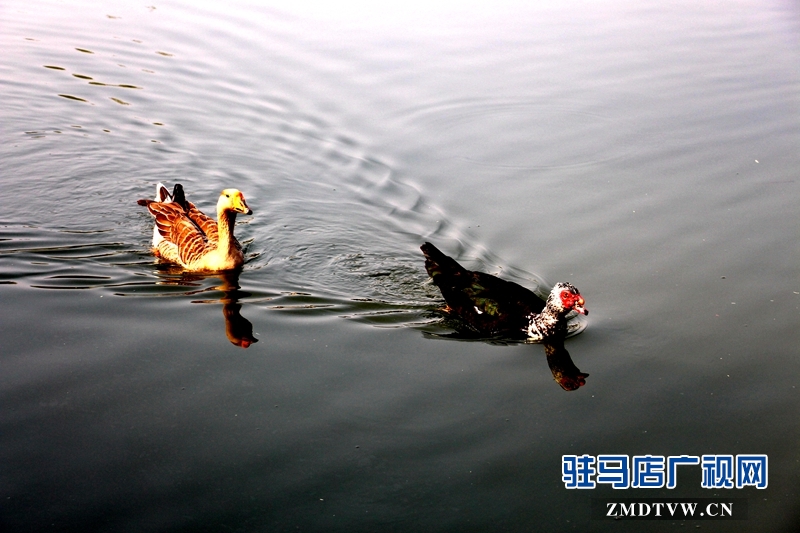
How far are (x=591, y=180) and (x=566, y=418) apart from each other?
5.51 meters

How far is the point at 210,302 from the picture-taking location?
9812 millimetres

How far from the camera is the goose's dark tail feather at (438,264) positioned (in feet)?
31.6

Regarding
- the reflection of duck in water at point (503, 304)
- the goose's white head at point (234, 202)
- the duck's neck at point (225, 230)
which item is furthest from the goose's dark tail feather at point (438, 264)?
the duck's neck at point (225, 230)

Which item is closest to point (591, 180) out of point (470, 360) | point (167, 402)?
point (470, 360)

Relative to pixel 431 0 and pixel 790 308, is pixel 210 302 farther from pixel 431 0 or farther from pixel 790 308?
pixel 431 0

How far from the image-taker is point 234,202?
10500 millimetres

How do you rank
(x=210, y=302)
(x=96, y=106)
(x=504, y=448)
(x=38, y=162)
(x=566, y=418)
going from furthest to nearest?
(x=96, y=106), (x=38, y=162), (x=210, y=302), (x=566, y=418), (x=504, y=448)

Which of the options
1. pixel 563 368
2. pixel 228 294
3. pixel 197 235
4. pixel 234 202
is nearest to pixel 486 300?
pixel 563 368

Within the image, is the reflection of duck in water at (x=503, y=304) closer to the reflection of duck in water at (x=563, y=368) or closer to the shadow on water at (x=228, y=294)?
the reflection of duck in water at (x=563, y=368)

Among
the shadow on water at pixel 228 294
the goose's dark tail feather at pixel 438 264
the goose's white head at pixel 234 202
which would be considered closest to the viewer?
the shadow on water at pixel 228 294

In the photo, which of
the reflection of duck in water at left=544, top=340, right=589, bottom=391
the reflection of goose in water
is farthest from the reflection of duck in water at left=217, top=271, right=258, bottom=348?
the reflection of duck in water at left=544, top=340, right=589, bottom=391

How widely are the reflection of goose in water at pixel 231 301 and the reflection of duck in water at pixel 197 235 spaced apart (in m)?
0.13

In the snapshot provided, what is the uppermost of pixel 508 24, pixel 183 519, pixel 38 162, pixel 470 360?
pixel 508 24

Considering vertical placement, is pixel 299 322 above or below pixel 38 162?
below
